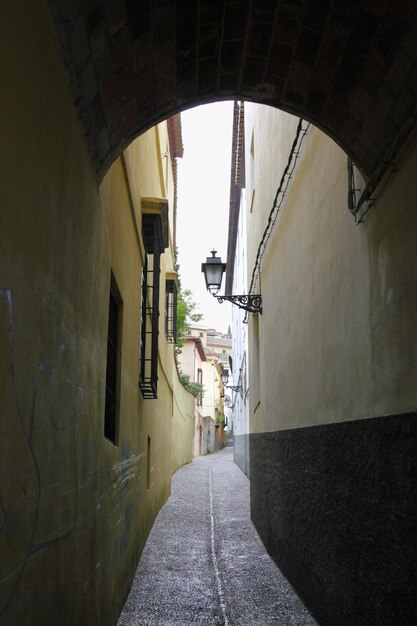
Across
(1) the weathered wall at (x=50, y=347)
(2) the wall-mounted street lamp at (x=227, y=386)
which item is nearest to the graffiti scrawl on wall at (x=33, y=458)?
(1) the weathered wall at (x=50, y=347)

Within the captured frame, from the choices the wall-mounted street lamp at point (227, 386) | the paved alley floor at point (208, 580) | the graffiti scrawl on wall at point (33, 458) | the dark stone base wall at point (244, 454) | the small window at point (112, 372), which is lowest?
the paved alley floor at point (208, 580)

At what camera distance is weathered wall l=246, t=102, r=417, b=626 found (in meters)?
3.52

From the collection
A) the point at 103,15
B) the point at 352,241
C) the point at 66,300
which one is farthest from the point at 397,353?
the point at 103,15

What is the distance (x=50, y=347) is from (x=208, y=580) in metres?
4.96

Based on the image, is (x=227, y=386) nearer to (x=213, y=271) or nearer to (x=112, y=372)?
(x=213, y=271)

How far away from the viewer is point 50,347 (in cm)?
283

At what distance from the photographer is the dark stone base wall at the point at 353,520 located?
133 inches

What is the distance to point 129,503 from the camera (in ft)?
22.1

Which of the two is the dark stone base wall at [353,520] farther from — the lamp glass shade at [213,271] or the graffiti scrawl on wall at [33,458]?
the lamp glass shade at [213,271]

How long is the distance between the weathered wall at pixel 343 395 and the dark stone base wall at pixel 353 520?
0.01m

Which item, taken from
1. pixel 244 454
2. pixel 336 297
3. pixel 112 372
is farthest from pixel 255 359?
pixel 336 297

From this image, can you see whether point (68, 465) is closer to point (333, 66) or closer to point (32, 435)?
point (32, 435)

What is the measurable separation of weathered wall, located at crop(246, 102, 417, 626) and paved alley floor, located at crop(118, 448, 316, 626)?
0.29m

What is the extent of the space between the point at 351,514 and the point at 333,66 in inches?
115
